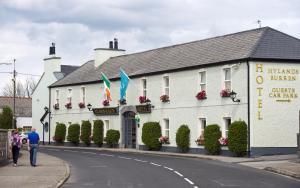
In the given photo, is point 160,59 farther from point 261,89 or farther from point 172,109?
point 261,89

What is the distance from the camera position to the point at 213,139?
125ft

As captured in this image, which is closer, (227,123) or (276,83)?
(276,83)

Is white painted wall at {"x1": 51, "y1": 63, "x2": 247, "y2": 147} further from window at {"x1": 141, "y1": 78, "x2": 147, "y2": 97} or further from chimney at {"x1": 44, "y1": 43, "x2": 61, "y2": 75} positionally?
chimney at {"x1": 44, "y1": 43, "x2": 61, "y2": 75}

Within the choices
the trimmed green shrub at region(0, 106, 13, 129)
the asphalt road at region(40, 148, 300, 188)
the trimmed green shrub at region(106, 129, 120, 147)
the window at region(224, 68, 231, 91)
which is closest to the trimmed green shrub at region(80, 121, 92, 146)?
the trimmed green shrub at region(106, 129, 120, 147)

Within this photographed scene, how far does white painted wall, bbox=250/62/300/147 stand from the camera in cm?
3625

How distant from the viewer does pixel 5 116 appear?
72875 millimetres

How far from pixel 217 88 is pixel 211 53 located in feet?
10.9

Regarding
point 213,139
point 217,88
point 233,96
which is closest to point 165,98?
point 217,88

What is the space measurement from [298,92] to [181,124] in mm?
8797

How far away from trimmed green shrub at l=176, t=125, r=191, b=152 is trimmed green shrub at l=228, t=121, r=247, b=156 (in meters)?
5.61

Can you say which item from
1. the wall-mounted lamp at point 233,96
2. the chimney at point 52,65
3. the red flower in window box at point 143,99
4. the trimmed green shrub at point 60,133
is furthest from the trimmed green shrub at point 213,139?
the chimney at point 52,65

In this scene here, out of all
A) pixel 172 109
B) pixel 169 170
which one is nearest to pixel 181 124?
pixel 172 109

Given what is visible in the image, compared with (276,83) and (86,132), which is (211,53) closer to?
(276,83)

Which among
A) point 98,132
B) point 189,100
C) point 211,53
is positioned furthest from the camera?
point 98,132
